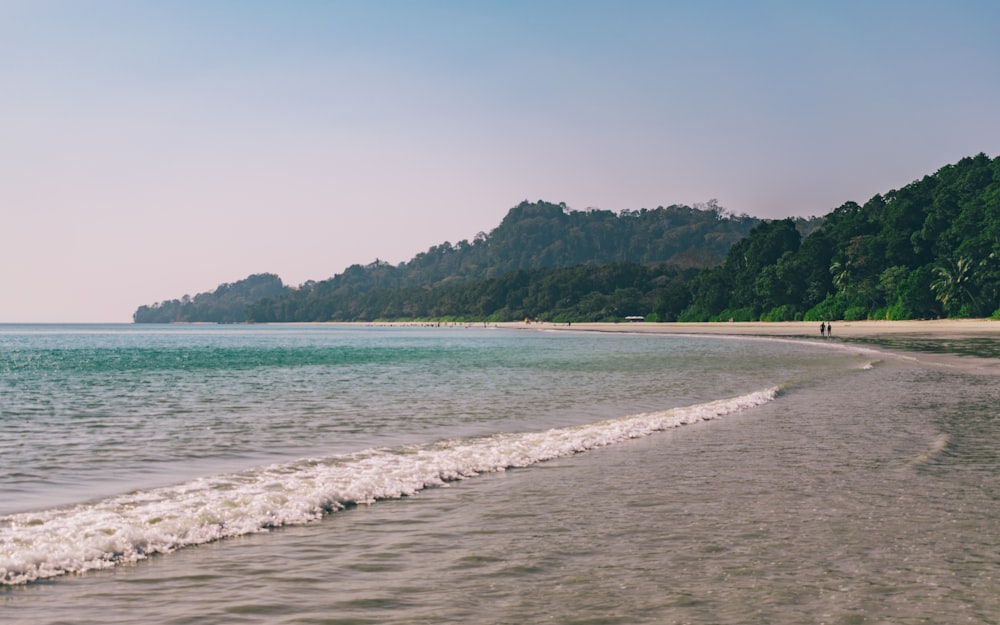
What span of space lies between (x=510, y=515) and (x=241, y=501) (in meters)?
3.89

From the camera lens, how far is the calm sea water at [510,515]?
24.2ft

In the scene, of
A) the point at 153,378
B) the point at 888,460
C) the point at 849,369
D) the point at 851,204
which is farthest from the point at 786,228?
the point at 888,460

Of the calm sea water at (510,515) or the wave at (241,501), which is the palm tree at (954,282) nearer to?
the calm sea water at (510,515)

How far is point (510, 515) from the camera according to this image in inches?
436

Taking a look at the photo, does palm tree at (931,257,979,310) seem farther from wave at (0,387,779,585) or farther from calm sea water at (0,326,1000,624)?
wave at (0,387,779,585)

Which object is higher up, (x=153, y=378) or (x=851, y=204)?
(x=851, y=204)

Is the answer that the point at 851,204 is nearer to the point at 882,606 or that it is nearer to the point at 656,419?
the point at 656,419

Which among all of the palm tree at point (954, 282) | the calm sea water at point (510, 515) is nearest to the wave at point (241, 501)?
the calm sea water at point (510, 515)

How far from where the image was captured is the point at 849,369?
40156 millimetres

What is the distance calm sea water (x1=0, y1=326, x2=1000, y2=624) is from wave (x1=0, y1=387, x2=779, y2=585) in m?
0.05

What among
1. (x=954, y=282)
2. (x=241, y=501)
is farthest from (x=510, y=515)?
(x=954, y=282)

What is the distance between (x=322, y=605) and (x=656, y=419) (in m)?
15.5

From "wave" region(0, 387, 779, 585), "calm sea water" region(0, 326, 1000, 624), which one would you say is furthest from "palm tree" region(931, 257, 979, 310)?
"wave" region(0, 387, 779, 585)

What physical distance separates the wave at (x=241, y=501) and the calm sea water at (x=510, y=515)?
0.17 ft
